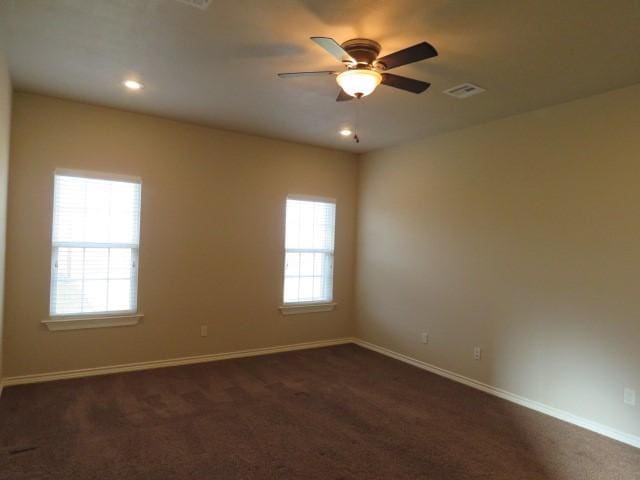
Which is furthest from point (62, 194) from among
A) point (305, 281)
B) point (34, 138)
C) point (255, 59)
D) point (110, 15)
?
point (305, 281)

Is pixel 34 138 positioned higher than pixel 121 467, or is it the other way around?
pixel 34 138

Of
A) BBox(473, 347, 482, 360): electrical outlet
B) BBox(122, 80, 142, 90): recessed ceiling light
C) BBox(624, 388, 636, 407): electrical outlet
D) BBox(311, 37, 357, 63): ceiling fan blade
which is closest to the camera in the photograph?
BBox(311, 37, 357, 63): ceiling fan blade

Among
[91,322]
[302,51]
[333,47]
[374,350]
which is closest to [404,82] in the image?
[333,47]

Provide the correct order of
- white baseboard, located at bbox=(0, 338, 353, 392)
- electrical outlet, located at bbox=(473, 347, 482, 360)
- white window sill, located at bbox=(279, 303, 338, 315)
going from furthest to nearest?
white window sill, located at bbox=(279, 303, 338, 315)
electrical outlet, located at bbox=(473, 347, 482, 360)
white baseboard, located at bbox=(0, 338, 353, 392)

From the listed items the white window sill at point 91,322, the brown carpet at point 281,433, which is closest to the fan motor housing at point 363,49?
the brown carpet at point 281,433

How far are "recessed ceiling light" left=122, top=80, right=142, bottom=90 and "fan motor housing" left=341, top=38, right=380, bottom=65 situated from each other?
189 cm

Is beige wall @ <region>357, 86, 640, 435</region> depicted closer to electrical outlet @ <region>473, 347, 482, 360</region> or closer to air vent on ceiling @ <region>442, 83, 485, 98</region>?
electrical outlet @ <region>473, 347, 482, 360</region>

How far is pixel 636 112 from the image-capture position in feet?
10.4

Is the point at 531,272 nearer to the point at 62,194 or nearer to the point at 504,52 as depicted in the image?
the point at 504,52

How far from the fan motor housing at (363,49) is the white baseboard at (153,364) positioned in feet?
11.9

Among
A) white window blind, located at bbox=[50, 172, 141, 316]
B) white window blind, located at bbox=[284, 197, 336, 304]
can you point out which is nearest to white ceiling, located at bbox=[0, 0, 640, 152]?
white window blind, located at bbox=[50, 172, 141, 316]

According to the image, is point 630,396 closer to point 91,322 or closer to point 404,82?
point 404,82

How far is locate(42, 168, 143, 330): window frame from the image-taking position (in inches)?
156

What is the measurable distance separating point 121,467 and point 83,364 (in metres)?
1.94
